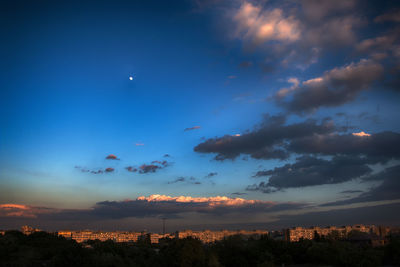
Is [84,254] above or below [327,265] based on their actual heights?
above

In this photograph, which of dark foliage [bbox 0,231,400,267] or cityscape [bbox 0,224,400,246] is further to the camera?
cityscape [bbox 0,224,400,246]

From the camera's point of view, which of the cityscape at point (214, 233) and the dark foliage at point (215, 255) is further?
the cityscape at point (214, 233)

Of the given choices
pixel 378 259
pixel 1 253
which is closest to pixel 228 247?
pixel 378 259

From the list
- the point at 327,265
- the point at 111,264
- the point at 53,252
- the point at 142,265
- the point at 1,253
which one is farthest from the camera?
the point at 53,252

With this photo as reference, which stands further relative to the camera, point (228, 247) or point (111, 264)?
point (228, 247)

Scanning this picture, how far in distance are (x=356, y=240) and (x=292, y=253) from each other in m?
41.7

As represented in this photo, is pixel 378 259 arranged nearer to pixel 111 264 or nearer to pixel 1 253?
pixel 111 264

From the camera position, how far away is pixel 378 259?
39.4 m

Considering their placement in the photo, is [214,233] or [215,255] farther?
[214,233]

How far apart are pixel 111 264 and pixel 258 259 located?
17.7 m

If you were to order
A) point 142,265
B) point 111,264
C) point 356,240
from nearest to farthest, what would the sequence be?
point 111,264, point 142,265, point 356,240

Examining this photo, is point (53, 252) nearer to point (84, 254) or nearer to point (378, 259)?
point (84, 254)

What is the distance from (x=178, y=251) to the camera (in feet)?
118

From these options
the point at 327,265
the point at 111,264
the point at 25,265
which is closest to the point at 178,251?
the point at 111,264
